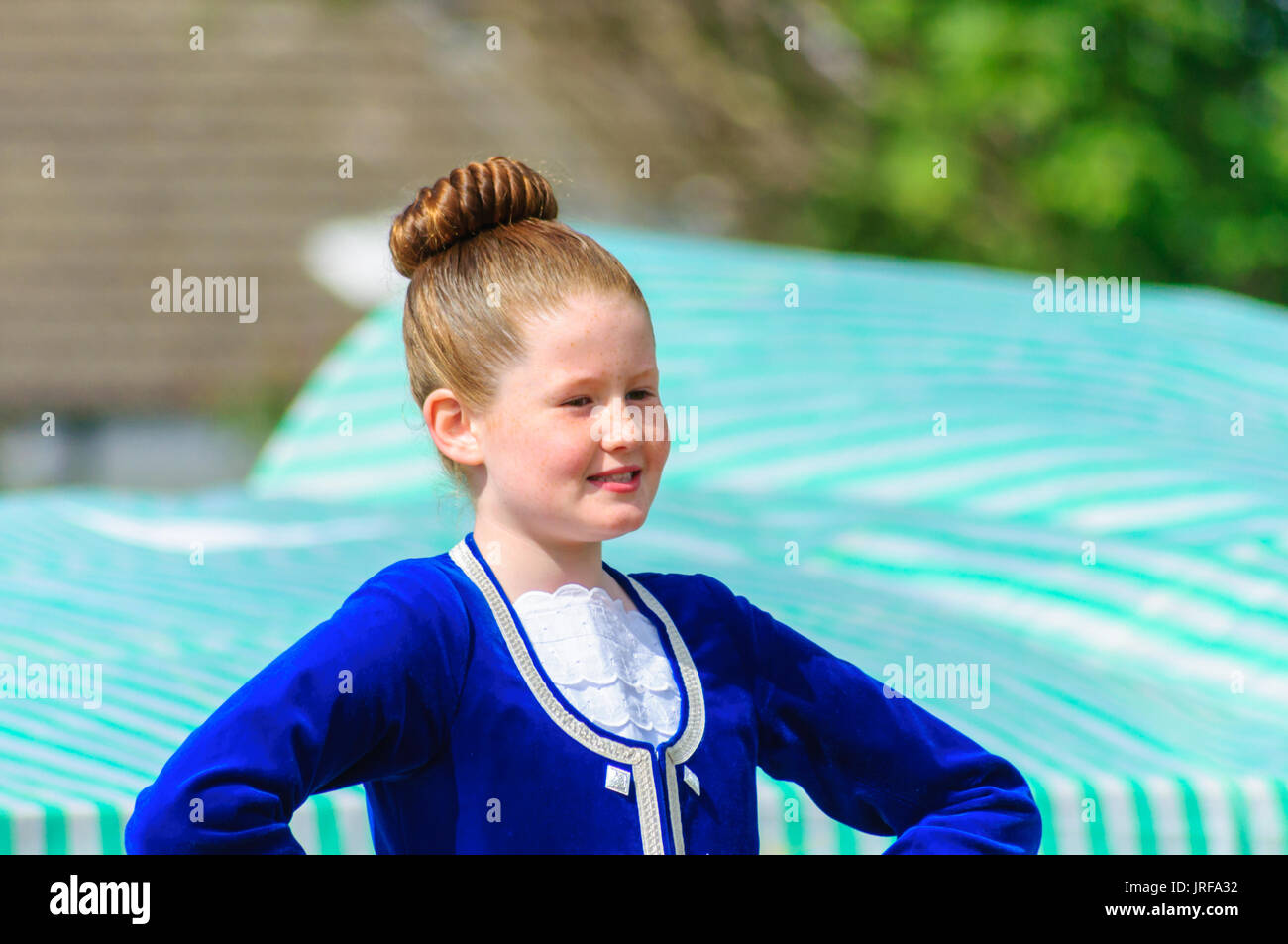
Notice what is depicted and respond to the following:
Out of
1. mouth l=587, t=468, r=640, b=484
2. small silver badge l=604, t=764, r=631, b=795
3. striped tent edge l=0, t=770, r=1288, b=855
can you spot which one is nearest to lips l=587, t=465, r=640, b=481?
mouth l=587, t=468, r=640, b=484

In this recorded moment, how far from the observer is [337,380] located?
4953 mm

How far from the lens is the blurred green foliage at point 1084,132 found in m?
7.52

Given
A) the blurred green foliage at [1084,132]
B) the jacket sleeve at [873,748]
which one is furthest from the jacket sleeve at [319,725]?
the blurred green foliage at [1084,132]

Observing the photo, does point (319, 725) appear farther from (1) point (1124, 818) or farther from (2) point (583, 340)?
(1) point (1124, 818)

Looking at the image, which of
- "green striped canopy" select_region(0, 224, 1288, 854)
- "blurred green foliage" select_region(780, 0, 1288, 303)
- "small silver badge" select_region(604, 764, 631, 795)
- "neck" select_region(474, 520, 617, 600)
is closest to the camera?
"small silver badge" select_region(604, 764, 631, 795)

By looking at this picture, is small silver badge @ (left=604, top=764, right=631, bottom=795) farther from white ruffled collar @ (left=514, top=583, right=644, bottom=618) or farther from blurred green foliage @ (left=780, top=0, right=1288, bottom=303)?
blurred green foliage @ (left=780, top=0, right=1288, bottom=303)

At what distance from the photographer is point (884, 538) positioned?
334 cm

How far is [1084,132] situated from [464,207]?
6.54 meters

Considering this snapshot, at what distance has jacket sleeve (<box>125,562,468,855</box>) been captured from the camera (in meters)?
1.32

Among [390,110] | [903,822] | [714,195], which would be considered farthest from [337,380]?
[390,110]
